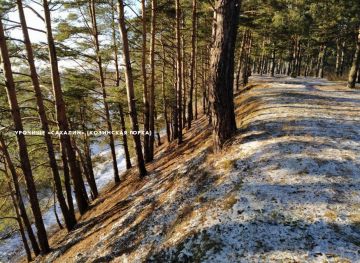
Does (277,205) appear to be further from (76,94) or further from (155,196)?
(76,94)

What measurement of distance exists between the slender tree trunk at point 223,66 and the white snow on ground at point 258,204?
27.7 inches

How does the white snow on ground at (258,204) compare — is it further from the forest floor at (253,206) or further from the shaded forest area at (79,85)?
the shaded forest area at (79,85)

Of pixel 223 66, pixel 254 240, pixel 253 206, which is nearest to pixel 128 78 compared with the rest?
pixel 223 66

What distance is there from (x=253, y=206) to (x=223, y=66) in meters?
4.58

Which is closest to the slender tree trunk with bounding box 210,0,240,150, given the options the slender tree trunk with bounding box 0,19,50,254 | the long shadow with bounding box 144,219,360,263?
the long shadow with bounding box 144,219,360,263

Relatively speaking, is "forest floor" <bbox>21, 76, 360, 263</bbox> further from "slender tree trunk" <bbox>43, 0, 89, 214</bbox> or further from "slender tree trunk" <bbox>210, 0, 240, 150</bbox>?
"slender tree trunk" <bbox>43, 0, 89, 214</bbox>

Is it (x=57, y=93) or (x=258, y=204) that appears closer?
(x=258, y=204)

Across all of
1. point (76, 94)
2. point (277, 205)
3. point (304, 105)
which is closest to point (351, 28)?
point (304, 105)

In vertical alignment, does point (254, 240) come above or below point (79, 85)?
below

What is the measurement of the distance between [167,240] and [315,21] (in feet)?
109

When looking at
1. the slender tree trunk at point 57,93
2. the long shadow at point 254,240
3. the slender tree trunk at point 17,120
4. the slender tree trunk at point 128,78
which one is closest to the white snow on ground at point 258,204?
the long shadow at point 254,240

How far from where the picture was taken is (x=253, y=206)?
650 centimetres

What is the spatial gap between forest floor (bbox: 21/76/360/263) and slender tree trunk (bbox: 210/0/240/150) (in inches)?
25.4

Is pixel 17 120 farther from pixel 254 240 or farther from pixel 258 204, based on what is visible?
pixel 254 240
